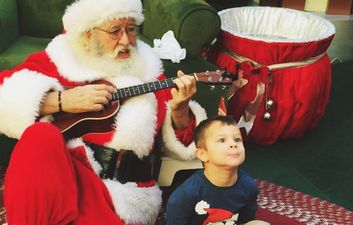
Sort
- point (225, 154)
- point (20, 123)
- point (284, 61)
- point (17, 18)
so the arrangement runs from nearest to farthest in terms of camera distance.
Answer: point (225, 154)
point (20, 123)
point (284, 61)
point (17, 18)

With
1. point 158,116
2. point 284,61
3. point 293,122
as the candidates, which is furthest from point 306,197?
point 158,116

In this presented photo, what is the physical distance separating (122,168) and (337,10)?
12.4ft

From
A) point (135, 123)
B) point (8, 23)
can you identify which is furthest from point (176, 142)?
point (8, 23)

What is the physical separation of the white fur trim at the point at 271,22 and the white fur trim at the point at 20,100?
55.1 inches

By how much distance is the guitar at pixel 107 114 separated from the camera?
1.50m

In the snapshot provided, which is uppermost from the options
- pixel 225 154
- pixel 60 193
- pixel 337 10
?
pixel 225 154

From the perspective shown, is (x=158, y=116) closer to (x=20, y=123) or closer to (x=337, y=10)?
(x=20, y=123)

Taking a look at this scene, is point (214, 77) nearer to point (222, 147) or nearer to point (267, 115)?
point (222, 147)

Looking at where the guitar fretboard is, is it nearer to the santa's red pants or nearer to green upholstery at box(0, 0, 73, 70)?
the santa's red pants

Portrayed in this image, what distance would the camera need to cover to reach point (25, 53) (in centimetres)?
229

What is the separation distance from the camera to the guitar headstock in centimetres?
148

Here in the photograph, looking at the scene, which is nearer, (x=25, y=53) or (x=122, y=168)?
(x=122, y=168)

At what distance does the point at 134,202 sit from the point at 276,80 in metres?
1.10

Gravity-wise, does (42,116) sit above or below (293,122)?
above
